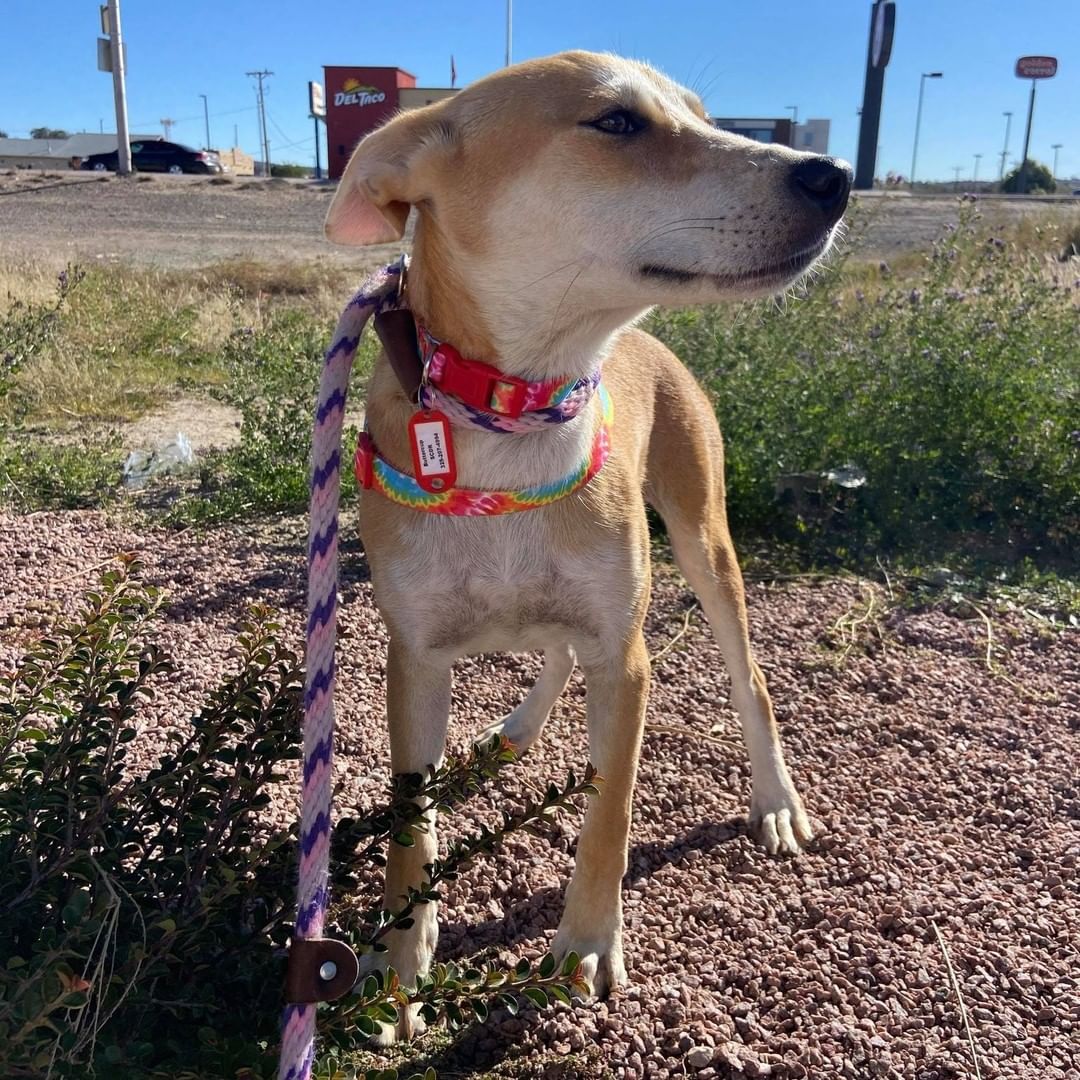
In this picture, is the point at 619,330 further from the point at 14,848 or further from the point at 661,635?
the point at 661,635

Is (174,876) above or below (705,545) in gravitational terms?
below

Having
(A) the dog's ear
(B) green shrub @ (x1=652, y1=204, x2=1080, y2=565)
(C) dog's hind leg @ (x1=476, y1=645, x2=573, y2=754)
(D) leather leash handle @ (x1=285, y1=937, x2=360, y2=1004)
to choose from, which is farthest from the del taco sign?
(D) leather leash handle @ (x1=285, y1=937, x2=360, y2=1004)

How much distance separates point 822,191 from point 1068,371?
4025 millimetres

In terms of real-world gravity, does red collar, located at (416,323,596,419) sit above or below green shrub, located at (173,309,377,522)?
above

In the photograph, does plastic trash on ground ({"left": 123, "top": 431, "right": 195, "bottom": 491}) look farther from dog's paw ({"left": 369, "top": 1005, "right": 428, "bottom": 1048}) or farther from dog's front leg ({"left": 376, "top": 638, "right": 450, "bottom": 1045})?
dog's paw ({"left": 369, "top": 1005, "right": 428, "bottom": 1048})

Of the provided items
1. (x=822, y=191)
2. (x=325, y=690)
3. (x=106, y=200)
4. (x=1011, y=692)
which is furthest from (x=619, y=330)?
(x=106, y=200)

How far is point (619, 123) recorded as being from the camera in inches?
83.9

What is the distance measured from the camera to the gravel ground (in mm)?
2119

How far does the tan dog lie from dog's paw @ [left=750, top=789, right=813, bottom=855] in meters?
0.63

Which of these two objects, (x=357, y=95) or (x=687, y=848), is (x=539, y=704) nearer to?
(x=687, y=848)

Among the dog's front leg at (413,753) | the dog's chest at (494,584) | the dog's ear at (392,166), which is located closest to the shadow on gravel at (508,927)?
the dog's front leg at (413,753)

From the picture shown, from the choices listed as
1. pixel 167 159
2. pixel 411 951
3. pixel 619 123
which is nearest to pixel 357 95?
pixel 167 159

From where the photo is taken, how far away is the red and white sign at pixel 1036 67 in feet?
161

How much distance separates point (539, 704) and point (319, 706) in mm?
1581
